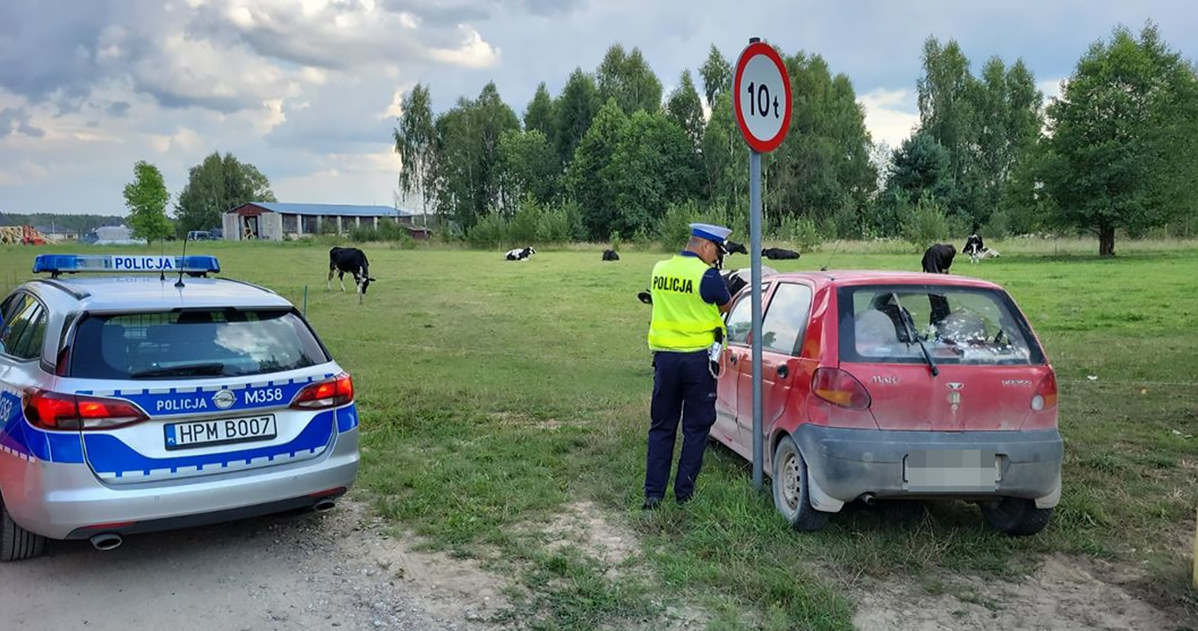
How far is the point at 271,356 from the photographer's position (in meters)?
4.75

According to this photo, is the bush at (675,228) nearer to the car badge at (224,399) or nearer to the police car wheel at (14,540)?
the car badge at (224,399)

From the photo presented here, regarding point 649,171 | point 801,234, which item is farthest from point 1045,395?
point 649,171

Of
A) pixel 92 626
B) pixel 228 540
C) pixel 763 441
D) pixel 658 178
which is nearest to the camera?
pixel 92 626

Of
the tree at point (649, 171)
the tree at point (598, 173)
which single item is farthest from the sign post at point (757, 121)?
the tree at point (598, 173)

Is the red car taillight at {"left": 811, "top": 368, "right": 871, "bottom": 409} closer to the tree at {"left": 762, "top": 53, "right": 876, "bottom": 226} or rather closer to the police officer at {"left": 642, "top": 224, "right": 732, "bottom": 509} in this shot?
the police officer at {"left": 642, "top": 224, "right": 732, "bottom": 509}

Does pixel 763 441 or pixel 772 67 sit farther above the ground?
pixel 772 67

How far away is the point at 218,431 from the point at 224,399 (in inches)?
6.5

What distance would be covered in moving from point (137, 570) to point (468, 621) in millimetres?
1907

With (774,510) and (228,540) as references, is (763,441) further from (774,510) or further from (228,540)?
(228,540)

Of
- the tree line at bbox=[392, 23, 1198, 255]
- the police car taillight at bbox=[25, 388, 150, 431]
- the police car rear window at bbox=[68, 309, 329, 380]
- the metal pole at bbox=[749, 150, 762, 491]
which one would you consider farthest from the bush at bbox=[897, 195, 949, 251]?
the police car taillight at bbox=[25, 388, 150, 431]

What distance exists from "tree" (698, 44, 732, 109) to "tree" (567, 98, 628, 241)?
746 cm

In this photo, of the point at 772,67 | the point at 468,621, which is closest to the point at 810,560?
the point at 468,621

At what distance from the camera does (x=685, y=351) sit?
5129 mm

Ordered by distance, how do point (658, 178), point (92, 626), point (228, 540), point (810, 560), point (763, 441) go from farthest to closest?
point (658, 178)
point (763, 441)
point (228, 540)
point (810, 560)
point (92, 626)
